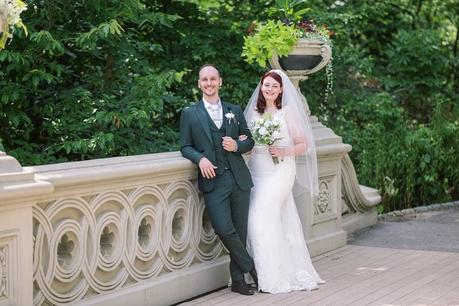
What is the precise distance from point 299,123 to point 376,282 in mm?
1598

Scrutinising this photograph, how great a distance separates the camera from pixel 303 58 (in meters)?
8.98

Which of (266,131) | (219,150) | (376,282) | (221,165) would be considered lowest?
(376,282)

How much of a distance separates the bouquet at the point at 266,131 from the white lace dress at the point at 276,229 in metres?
0.12

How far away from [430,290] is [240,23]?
19.2 ft

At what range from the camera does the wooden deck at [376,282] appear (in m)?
7.06

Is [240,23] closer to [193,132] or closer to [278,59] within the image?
[278,59]

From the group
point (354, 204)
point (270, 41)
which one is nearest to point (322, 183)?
point (354, 204)

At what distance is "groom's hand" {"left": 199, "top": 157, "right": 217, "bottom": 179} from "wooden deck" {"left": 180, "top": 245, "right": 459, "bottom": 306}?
41.5 inches

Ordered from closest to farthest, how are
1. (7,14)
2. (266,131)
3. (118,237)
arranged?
1. (7,14)
2. (118,237)
3. (266,131)

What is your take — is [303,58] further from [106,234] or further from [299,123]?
[106,234]

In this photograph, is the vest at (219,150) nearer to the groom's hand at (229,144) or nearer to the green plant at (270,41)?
the groom's hand at (229,144)

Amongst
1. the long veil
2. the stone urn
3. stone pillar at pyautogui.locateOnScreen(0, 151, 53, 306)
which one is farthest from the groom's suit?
stone pillar at pyautogui.locateOnScreen(0, 151, 53, 306)

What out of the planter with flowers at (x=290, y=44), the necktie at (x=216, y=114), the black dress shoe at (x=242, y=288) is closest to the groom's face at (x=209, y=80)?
the necktie at (x=216, y=114)

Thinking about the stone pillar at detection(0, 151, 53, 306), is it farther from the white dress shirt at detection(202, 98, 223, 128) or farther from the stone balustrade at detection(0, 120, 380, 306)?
the white dress shirt at detection(202, 98, 223, 128)
